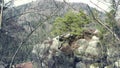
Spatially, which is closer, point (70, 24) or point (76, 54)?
point (76, 54)

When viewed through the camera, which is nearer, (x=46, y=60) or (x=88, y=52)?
(x=88, y=52)

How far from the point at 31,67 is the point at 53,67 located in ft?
32.7

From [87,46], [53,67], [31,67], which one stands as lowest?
[31,67]

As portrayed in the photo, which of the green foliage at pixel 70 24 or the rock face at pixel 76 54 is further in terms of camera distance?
the green foliage at pixel 70 24

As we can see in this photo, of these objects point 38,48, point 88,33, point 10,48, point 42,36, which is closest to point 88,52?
point 88,33

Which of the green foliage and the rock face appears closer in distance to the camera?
the rock face

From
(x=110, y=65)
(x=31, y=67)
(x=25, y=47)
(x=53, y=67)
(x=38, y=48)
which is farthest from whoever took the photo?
(x=25, y=47)

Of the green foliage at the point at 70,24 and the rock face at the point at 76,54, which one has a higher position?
the green foliage at the point at 70,24

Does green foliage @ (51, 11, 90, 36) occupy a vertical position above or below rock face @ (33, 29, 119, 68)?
above

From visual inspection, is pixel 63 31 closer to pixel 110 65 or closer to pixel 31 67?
pixel 110 65

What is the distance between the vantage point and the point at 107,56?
34.0 m

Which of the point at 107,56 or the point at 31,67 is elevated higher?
the point at 107,56

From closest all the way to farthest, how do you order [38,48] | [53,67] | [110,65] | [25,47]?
[110,65] → [53,67] → [38,48] → [25,47]

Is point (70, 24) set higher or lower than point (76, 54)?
higher
